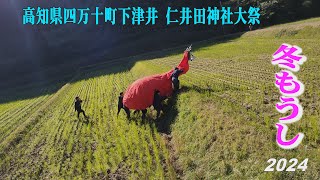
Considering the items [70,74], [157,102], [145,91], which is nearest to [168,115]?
[157,102]

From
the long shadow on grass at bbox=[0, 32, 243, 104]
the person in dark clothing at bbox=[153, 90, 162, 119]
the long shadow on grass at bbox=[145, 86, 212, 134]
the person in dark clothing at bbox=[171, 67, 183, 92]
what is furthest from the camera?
the long shadow on grass at bbox=[0, 32, 243, 104]

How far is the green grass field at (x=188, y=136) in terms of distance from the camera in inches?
479

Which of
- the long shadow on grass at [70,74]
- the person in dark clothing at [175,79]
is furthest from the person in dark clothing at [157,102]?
the long shadow on grass at [70,74]

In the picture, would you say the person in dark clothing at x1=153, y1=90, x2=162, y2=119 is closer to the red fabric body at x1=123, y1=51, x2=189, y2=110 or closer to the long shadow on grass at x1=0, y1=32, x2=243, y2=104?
the red fabric body at x1=123, y1=51, x2=189, y2=110

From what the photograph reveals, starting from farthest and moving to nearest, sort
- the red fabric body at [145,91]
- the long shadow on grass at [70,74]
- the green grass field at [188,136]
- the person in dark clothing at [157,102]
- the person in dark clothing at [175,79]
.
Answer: the long shadow on grass at [70,74], the person in dark clothing at [175,79], the red fabric body at [145,91], the person in dark clothing at [157,102], the green grass field at [188,136]

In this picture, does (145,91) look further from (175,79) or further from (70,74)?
(70,74)

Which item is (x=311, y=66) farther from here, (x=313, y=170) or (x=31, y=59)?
(x=31, y=59)

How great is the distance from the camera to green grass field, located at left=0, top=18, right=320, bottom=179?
12164mm

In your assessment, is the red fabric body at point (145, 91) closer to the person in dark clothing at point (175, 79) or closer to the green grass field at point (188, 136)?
the person in dark clothing at point (175, 79)

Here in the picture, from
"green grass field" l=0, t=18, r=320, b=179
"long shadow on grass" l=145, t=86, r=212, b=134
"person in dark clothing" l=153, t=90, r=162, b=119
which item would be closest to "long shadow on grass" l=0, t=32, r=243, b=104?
"green grass field" l=0, t=18, r=320, b=179

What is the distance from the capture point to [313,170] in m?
10.3

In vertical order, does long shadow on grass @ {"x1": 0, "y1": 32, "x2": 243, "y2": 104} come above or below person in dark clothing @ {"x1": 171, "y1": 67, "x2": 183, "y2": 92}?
below

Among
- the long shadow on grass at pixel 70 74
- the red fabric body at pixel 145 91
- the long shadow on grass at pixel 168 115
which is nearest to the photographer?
the long shadow on grass at pixel 168 115

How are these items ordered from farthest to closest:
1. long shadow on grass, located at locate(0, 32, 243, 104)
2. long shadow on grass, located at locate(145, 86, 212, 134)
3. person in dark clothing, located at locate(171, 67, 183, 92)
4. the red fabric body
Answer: long shadow on grass, located at locate(0, 32, 243, 104), person in dark clothing, located at locate(171, 67, 183, 92), the red fabric body, long shadow on grass, located at locate(145, 86, 212, 134)
